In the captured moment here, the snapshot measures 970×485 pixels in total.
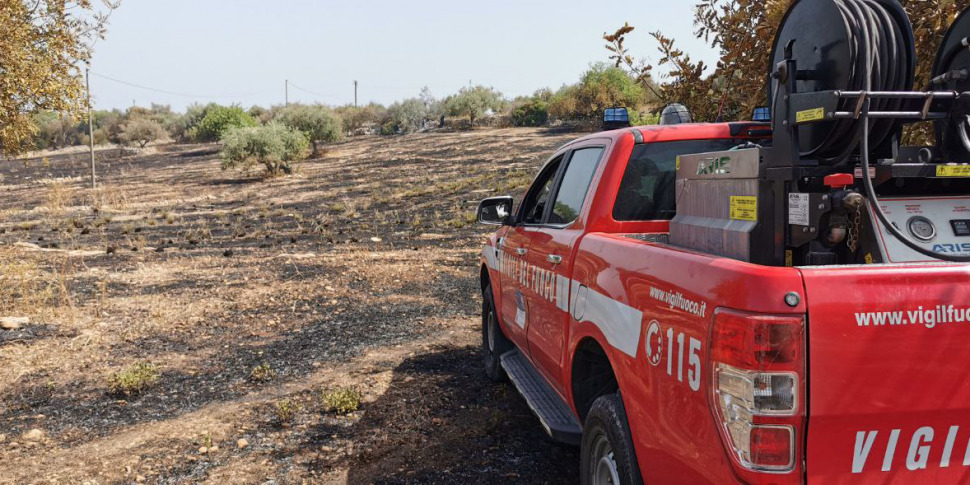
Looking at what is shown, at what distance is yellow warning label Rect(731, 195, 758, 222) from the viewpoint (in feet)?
8.22

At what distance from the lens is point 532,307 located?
14.6 feet

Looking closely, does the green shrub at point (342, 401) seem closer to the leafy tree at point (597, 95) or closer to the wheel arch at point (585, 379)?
the wheel arch at point (585, 379)

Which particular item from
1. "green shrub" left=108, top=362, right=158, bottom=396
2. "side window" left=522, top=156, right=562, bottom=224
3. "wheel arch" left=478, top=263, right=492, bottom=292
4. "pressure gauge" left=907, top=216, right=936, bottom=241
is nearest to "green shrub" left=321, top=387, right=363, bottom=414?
"wheel arch" left=478, top=263, right=492, bottom=292

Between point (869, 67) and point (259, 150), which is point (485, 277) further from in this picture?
point (259, 150)

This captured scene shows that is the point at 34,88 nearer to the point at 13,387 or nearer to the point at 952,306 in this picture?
the point at 13,387

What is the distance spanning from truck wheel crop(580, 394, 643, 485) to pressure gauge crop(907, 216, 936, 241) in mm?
1218

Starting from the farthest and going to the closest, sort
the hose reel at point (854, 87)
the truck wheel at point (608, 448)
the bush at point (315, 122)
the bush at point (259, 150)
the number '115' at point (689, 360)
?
1. the bush at point (315, 122)
2. the bush at point (259, 150)
3. the truck wheel at point (608, 448)
4. the hose reel at point (854, 87)
5. the number '115' at point (689, 360)

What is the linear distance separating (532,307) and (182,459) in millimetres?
2597

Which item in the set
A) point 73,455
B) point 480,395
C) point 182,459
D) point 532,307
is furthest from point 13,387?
point 532,307

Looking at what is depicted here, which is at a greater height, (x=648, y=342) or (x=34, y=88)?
(x=34, y=88)

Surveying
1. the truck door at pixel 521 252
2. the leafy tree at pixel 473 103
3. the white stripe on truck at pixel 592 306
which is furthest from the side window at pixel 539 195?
the leafy tree at pixel 473 103

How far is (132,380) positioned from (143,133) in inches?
2276

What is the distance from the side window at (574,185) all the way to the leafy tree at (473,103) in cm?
4586

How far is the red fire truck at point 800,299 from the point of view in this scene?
202 centimetres
